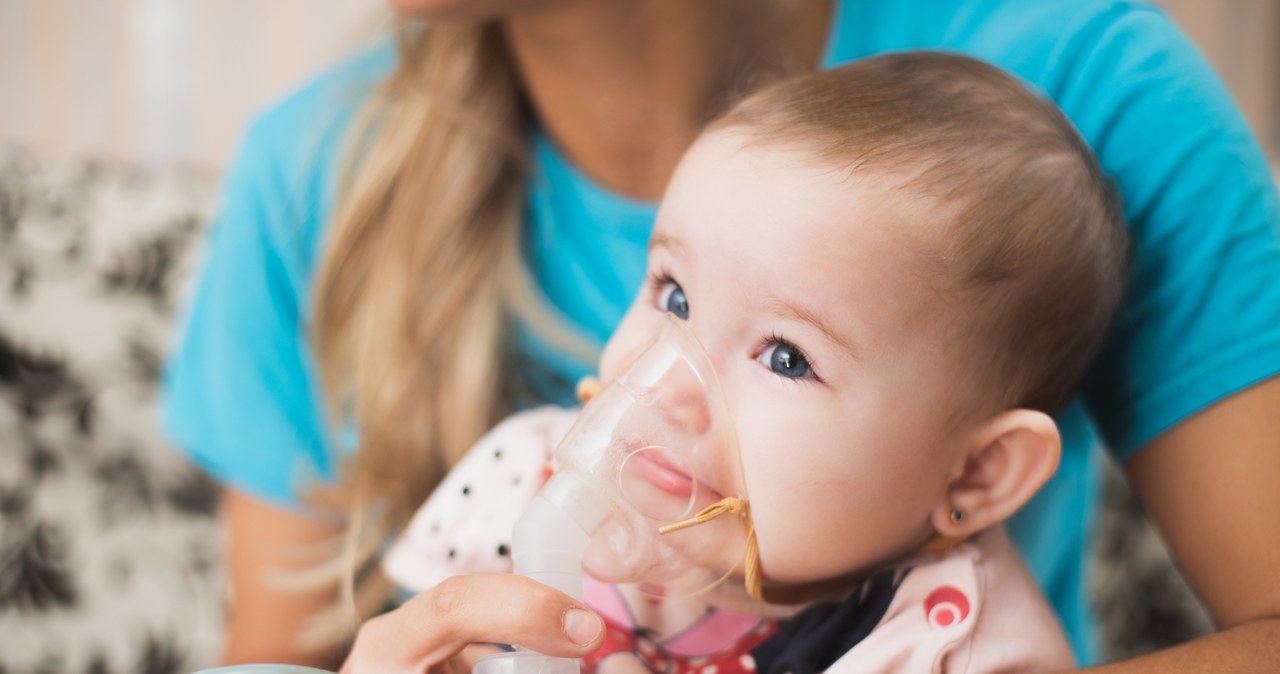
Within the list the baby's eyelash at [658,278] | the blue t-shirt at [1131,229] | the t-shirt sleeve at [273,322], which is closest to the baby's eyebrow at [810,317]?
the baby's eyelash at [658,278]

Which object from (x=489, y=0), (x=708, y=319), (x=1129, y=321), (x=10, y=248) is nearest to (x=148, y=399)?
(x=10, y=248)

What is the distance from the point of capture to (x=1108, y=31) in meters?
1.07

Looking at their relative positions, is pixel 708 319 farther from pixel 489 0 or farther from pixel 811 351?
pixel 489 0

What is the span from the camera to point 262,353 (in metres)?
1.43

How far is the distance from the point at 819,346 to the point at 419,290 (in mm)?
643

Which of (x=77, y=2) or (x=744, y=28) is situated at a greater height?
(x=744, y=28)

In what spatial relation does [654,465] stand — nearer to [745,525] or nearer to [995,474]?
[745,525]

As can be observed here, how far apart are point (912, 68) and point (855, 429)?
315 mm

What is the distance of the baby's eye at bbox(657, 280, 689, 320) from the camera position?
0.90 meters

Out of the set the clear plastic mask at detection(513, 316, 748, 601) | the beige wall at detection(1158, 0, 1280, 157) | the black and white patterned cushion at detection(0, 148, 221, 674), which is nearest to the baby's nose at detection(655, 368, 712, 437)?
the clear plastic mask at detection(513, 316, 748, 601)

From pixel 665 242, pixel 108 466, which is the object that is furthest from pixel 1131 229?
pixel 108 466

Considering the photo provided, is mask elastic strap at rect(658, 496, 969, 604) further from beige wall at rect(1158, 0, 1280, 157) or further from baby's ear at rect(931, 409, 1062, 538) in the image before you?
beige wall at rect(1158, 0, 1280, 157)

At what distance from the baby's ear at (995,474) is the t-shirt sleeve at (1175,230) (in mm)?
177

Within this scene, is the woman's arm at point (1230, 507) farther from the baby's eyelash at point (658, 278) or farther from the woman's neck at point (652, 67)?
the woman's neck at point (652, 67)
